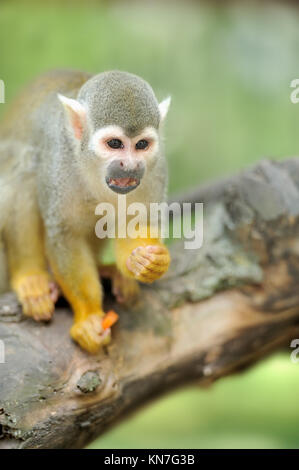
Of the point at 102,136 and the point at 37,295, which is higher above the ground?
the point at 102,136

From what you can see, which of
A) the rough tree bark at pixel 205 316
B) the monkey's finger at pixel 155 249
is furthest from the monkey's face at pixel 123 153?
the rough tree bark at pixel 205 316

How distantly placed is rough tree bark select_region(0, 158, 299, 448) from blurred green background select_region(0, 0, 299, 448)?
244 centimetres

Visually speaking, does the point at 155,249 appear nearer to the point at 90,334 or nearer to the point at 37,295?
the point at 90,334

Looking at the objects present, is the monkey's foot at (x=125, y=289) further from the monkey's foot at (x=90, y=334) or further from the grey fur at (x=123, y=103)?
the grey fur at (x=123, y=103)

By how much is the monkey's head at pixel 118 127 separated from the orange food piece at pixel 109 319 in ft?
2.20

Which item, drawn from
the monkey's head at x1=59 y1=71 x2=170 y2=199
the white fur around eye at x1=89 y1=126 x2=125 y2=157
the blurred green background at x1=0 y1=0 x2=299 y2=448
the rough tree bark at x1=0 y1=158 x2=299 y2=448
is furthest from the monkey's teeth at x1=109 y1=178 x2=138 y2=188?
the blurred green background at x1=0 y1=0 x2=299 y2=448

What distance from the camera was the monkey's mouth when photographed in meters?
2.30

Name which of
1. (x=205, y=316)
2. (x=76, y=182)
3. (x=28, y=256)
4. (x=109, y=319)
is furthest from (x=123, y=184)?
(x=205, y=316)

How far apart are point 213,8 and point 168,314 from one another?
13.7 feet

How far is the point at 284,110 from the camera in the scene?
607cm

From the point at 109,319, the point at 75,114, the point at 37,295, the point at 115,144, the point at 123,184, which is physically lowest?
the point at 109,319

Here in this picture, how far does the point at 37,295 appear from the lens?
2.71 metres

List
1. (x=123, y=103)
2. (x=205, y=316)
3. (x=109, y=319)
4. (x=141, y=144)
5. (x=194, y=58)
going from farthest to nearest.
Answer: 1. (x=194, y=58)
2. (x=205, y=316)
3. (x=109, y=319)
4. (x=141, y=144)
5. (x=123, y=103)

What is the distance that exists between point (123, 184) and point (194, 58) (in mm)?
4292
